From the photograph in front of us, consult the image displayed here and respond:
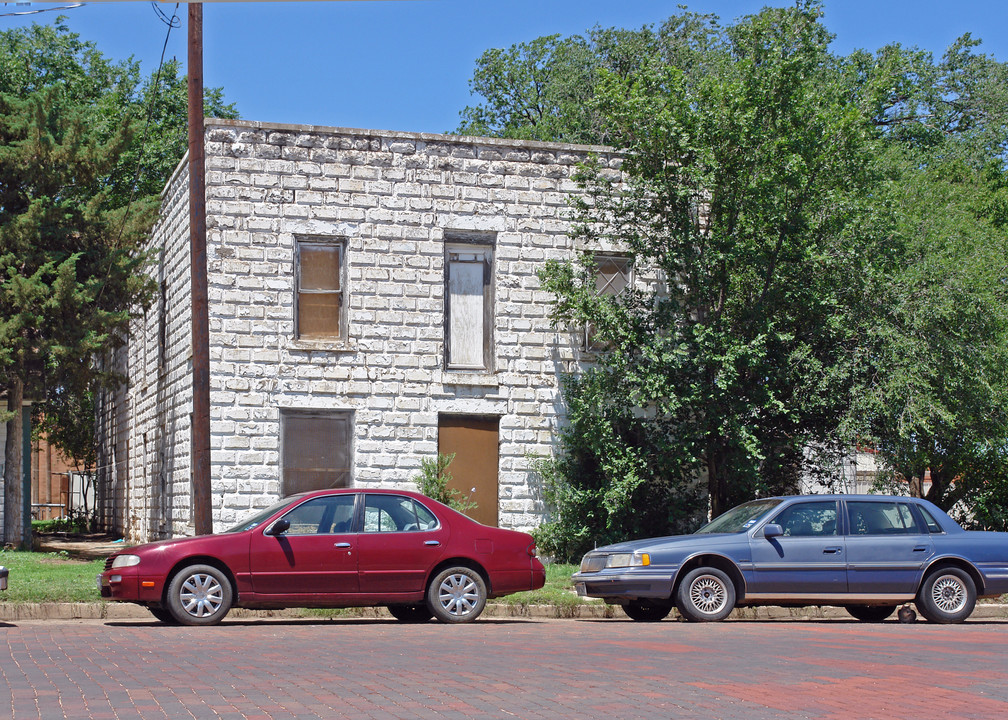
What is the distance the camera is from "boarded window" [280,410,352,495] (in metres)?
19.8

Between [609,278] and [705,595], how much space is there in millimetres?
8361

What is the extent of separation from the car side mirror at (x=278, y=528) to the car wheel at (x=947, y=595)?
766 cm

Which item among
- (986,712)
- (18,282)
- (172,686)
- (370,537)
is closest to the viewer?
(986,712)

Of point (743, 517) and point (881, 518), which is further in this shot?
point (743, 517)

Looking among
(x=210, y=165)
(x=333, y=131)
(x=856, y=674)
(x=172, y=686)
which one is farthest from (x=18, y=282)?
(x=856, y=674)

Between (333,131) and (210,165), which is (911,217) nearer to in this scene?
(333,131)

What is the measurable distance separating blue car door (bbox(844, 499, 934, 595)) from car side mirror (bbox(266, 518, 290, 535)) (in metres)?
6.68

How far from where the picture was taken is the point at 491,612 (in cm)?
1508

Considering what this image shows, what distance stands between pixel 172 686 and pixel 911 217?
1683cm

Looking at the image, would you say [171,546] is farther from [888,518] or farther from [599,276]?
[599,276]

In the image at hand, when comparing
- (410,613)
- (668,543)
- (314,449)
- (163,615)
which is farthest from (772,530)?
(314,449)

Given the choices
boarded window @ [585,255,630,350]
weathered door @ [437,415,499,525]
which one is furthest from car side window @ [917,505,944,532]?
weathered door @ [437,415,499,525]

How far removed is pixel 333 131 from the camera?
20141 mm

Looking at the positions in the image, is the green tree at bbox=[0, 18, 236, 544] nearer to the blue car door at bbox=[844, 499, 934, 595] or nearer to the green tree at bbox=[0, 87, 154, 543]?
the green tree at bbox=[0, 87, 154, 543]
